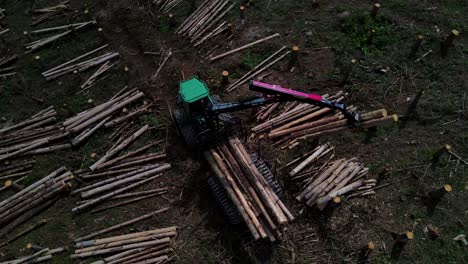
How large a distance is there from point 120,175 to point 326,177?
7358 mm

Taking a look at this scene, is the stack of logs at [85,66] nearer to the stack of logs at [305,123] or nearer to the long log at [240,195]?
the long log at [240,195]

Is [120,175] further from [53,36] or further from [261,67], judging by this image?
[53,36]

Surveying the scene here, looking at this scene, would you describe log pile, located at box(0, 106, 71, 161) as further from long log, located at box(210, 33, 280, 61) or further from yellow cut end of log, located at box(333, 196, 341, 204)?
yellow cut end of log, located at box(333, 196, 341, 204)

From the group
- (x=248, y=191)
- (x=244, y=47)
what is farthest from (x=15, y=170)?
(x=244, y=47)

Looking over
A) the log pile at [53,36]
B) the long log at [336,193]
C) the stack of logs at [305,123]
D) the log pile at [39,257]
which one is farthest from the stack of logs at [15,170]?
the long log at [336,193]

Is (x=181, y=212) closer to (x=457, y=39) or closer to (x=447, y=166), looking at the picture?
(x=447, y=166)

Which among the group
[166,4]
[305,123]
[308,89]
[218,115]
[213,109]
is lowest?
[305,123]

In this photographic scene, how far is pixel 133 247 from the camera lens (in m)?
12.0

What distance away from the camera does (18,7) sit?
19438mm

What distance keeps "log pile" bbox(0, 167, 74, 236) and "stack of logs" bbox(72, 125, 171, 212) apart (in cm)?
61

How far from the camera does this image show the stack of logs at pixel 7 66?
1703 centimetres

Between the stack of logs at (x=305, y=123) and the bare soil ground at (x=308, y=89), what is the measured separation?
42 centimetres

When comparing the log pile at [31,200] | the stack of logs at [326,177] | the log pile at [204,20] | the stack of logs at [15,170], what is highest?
the log pile at [204,20]

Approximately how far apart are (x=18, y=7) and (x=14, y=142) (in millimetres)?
8732
